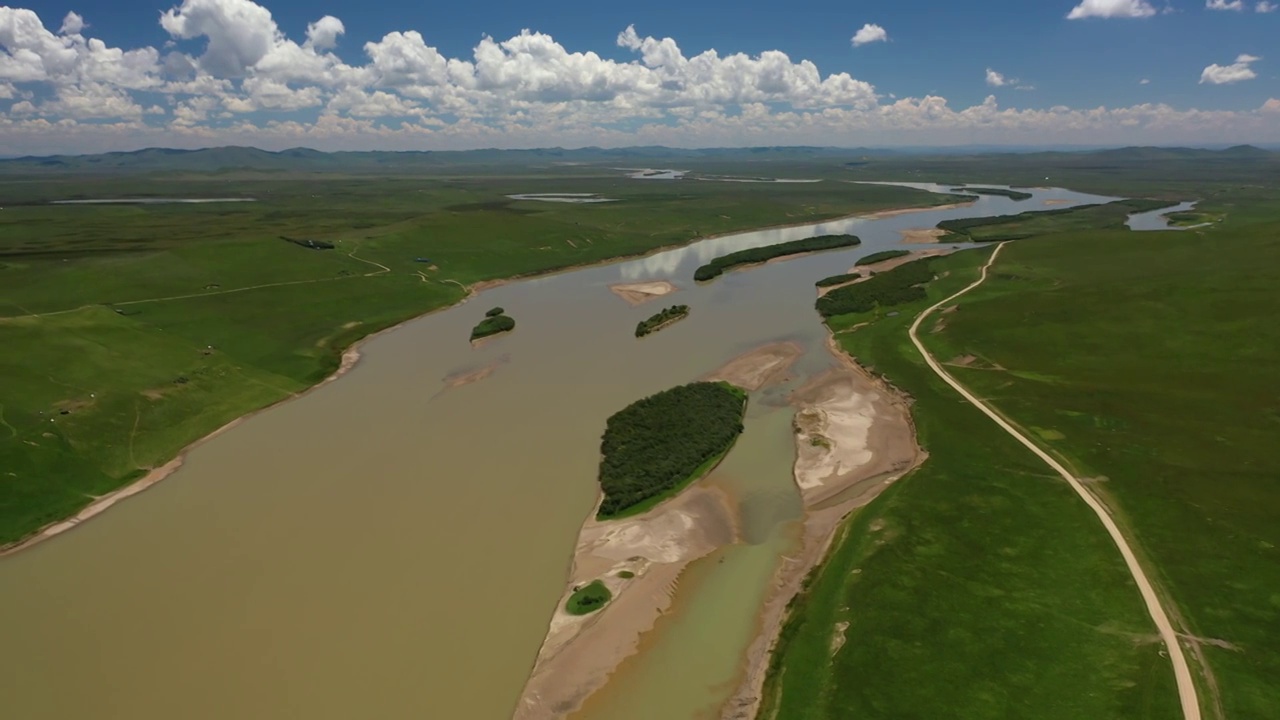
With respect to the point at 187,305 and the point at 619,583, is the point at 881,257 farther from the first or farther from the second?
the point at 187,305

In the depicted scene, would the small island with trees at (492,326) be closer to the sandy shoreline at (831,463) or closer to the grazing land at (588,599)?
the sandy shoreline at (831,463)

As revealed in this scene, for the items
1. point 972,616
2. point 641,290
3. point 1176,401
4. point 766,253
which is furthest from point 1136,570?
point 766,253

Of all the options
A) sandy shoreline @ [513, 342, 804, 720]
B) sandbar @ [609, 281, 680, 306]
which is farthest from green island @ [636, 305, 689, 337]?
sandy shoreline @ [513, 342, 804, 720]

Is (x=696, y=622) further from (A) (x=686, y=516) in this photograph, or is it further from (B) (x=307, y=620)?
(B) (x=307, y=620)

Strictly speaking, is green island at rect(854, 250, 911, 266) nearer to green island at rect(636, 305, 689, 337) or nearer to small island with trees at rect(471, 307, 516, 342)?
green island at rect(636, 305, 689, 337)

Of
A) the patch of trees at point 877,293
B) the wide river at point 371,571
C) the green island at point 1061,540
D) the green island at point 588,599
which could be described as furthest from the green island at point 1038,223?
the green island at point 588,599

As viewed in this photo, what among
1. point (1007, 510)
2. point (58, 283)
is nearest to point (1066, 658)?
point (1007, 510)
